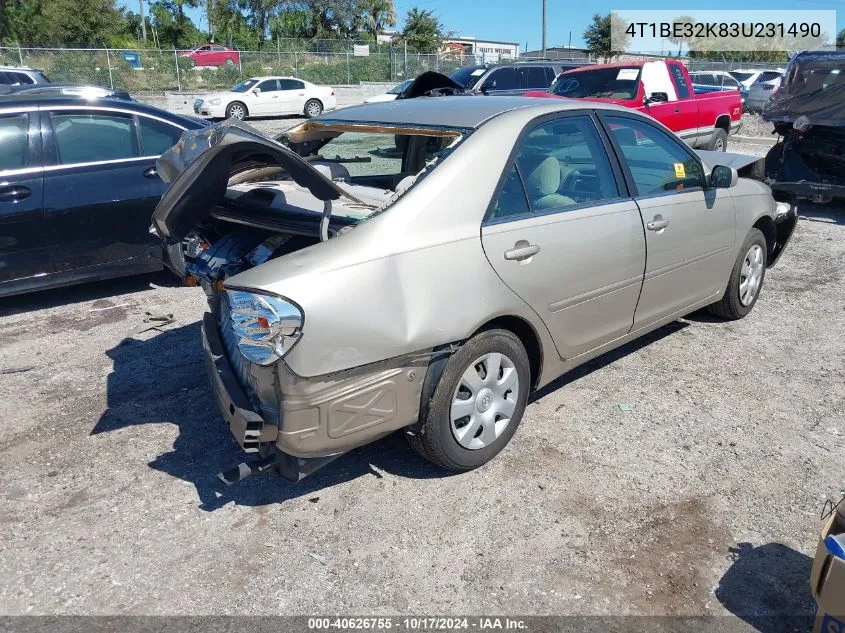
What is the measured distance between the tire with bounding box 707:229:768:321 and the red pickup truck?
6.50 meters

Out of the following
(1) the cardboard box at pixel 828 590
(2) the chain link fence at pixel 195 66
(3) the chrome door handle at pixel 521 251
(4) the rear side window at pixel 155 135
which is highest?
Result: (2) the chain link fence at pixel 195 66

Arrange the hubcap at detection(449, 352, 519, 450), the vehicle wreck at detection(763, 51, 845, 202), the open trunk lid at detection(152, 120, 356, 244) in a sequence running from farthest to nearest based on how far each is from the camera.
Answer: the vehicle wreck at detection(763, 51, 845, 202) < the hubcap at detection(449, 352, 519, 450) < the open trunk lid at detection(152, 120, 356, 244)

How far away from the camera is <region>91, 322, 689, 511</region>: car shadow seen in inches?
136

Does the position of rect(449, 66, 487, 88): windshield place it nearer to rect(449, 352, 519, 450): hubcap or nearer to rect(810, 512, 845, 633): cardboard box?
rect(449, 352, 519, 450): hubcap

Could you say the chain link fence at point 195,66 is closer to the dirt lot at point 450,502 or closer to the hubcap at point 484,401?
the dirt lot at point 450,502

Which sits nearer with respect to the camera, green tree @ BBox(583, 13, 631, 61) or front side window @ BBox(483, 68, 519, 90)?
front side window @ BBox(483, 68, 519, 90)

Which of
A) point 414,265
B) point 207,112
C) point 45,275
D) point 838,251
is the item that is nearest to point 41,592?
point 414,265

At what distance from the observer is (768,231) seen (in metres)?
5.53

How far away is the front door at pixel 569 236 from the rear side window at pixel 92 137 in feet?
12.8

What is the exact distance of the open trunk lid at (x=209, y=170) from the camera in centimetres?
298

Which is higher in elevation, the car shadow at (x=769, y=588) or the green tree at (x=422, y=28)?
the green tree at (x=422, y=28)

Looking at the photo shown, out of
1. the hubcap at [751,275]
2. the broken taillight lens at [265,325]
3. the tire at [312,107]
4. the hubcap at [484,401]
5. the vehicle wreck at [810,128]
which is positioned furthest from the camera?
the tire at [312,107]

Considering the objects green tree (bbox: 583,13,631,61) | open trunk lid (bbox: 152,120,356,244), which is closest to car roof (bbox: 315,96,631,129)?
open trunk lid (bbox: 152,120,356,244)

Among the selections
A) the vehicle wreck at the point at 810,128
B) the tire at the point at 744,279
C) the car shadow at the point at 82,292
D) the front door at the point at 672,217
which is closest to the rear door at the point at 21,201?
the car shadow at the point at 82,292
